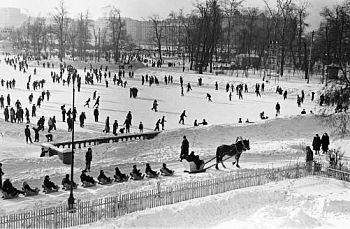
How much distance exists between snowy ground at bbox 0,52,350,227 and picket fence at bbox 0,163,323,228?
120cm

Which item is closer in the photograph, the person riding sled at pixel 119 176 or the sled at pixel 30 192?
the sled at pixel 30 192

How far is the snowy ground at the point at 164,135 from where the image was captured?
1938cm

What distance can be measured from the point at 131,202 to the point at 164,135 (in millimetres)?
12223

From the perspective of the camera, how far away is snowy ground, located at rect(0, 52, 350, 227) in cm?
1938

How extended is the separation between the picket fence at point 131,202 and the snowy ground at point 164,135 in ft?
3.92

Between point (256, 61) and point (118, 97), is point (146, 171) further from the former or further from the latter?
point (256, 61)

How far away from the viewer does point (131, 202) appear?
47.0 ft

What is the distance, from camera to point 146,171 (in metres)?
19.4

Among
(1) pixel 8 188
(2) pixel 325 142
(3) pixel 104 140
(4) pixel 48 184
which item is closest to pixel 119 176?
(4) pixel 48 184

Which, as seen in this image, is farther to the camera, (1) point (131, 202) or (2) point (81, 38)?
(2) point (81, 38)

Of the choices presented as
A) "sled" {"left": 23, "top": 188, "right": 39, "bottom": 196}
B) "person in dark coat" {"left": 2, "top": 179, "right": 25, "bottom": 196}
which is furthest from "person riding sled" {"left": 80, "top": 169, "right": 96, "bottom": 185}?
"person in dark coat" {"left": 2, "top": 179, "right": 25, "bottom": 196}

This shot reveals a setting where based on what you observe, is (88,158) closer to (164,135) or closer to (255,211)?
(164,135)

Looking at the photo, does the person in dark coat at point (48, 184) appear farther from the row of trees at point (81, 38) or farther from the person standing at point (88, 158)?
the row of trees at point (81, 38)

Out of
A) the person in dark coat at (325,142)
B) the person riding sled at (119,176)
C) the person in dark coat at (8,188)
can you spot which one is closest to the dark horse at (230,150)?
the person riding sled at (119,176)
